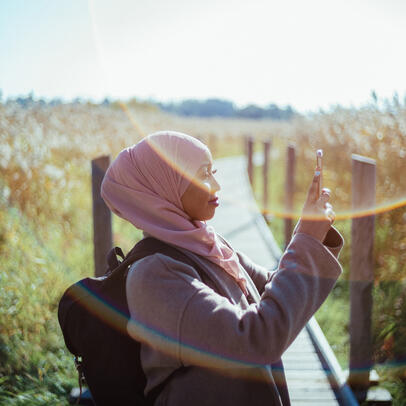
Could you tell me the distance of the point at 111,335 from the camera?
4.54 feet

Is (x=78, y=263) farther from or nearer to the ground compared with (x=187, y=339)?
nearer to the ground

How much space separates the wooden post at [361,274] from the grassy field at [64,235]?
11.1 inches

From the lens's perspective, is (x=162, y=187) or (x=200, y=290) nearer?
(x=200, y=290)

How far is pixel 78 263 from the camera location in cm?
457

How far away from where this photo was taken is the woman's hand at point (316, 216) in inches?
54.6

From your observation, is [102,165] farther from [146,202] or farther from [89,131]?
[89,131]

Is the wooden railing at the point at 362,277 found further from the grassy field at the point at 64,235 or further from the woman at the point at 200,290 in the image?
the woman at the point at 200,290

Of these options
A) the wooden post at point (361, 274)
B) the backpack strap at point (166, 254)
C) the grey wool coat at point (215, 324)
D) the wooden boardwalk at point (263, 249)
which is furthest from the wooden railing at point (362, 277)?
the backpack strap at point (166, 254)

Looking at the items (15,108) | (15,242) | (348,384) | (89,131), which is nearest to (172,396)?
(348,384)

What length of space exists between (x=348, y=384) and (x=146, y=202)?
2.19m

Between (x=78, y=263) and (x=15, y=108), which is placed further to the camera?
(x=15, y=108)

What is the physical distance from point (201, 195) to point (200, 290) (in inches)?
13.5

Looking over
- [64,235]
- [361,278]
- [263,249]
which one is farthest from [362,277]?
[64,235]

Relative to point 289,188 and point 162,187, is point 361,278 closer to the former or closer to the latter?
point 162,187
